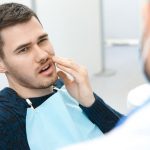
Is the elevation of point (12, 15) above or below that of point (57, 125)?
above

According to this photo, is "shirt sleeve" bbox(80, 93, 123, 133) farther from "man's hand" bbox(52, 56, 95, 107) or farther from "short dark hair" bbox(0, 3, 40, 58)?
"short dark hair" bbox(0, 3, 40, 58)

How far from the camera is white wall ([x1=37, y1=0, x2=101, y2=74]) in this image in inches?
110

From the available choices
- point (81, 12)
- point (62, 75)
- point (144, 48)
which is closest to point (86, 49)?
point (81, 12)

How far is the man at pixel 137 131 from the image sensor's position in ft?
1.56

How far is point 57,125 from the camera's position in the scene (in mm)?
1152

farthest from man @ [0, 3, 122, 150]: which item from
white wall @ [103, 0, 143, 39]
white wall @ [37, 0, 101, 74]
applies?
white wall @ [103, 0, 143, 39]

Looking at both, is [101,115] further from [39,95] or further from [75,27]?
[75,27]

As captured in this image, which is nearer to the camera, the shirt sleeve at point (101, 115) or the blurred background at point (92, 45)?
the shirt sleeve at point (101, 115)

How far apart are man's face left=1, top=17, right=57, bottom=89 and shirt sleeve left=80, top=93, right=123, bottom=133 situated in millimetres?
153

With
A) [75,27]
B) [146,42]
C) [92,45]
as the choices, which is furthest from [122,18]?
[146,42]

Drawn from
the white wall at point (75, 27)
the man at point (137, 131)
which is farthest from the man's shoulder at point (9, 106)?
the white wall at point (75, 27)

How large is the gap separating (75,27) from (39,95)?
80.6 inches

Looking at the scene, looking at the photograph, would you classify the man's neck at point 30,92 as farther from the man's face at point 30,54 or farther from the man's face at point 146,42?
the man's face at point 146,42

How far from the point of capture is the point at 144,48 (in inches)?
19.0
